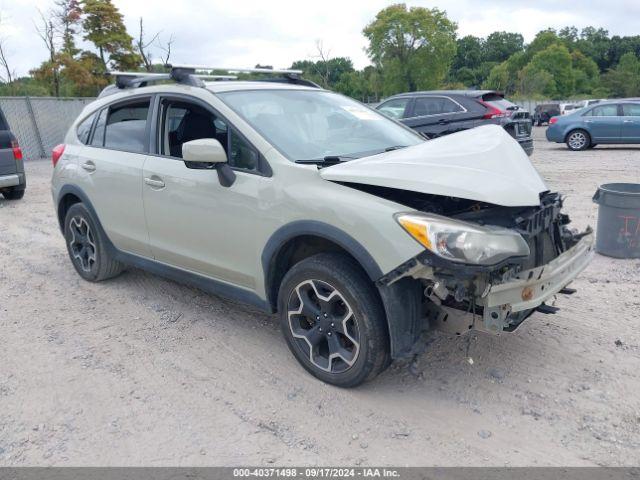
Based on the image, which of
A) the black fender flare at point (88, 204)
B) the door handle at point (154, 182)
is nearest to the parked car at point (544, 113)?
the black fender flare at point (88, 204)

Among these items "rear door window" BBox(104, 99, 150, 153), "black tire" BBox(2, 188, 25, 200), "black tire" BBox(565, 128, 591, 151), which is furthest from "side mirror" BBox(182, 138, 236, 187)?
"black tire" BBox(565, 128, 591, 151)

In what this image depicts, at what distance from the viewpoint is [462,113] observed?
11.4m

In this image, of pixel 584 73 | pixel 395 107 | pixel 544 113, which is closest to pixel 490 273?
pixel 395 107

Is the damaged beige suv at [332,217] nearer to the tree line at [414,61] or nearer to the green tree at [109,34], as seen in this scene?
the tree line at [414,61]

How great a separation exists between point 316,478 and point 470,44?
11082cm

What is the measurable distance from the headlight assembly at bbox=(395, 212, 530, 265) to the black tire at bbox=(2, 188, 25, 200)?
9724 mm

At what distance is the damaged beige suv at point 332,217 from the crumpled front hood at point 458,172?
0.04 ft

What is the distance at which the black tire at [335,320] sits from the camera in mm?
3057

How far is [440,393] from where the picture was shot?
3.31 meters

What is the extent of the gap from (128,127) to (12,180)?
6478 mm

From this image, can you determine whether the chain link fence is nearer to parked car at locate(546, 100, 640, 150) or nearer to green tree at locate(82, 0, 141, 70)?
green tree at locate(82, 0, 141, 70)

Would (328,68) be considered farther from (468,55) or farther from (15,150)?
(468,55)

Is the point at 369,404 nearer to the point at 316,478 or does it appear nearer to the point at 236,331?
the point at 316,478

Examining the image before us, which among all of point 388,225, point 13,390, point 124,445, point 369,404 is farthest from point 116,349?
point 388,225
